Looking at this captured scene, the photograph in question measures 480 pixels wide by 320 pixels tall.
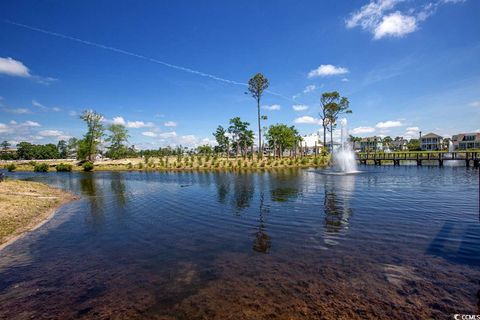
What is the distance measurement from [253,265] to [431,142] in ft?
523

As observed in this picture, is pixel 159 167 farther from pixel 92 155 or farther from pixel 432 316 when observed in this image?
pixel 432 316

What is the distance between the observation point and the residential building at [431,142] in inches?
5064

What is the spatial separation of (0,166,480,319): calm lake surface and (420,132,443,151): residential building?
141003 mm

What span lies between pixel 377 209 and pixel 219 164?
52.7 metres

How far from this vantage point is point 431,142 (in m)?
131

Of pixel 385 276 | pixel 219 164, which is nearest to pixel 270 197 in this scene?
pixel 385 276

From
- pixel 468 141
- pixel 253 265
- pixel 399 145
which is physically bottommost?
pixel 253 265

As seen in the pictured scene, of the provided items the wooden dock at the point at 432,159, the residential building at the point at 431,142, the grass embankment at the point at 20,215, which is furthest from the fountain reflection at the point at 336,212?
the residential building at the point at 431,142

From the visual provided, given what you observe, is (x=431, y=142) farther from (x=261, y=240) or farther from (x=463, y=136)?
(x=261, y=240)

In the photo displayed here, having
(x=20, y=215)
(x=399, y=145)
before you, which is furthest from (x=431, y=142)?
(x=20, y=215)

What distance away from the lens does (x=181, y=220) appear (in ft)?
56.4

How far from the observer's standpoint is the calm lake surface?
7234 mm

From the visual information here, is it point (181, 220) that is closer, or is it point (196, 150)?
point (181, 220)

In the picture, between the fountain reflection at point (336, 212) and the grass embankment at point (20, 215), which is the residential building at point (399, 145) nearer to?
the fountain reflection at point (336, 212)
